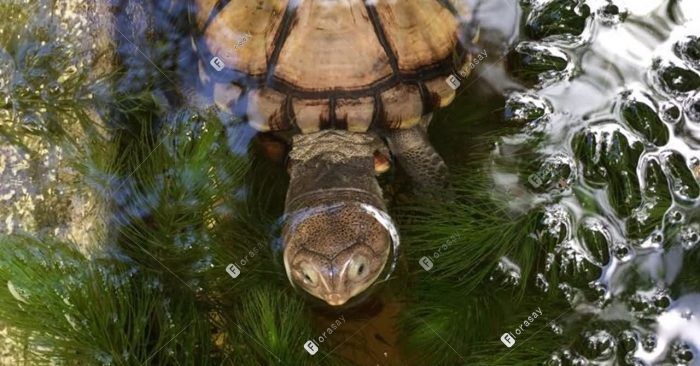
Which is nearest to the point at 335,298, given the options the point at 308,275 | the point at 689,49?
the point at 308,275

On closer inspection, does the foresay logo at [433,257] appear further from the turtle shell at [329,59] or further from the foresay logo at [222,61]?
the foresay logo at [222,61]

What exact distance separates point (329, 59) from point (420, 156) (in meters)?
0.67

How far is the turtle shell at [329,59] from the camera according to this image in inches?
89.1

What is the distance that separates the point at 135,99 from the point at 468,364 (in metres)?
1.74

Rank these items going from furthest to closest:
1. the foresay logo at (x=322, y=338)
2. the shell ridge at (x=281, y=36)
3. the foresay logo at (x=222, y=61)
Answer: the foresay logo at (x=322, y=338) → the foresay logo at (x=222, y=61) → the shell ridge at (x=281, y=36)

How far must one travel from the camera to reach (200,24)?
2.54 meters

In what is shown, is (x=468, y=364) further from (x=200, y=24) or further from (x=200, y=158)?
(x=200, y=24)

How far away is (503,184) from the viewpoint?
2.65 m

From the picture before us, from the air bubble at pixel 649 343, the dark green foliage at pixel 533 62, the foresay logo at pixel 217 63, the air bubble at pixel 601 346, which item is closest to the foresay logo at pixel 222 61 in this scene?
the foresay logo at pixel 217 63

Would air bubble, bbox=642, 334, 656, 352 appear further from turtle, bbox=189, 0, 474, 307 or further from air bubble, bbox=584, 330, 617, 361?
turtle, bbox=189, 0, 474, 307

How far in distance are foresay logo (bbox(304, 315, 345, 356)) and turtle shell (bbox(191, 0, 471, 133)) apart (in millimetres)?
821

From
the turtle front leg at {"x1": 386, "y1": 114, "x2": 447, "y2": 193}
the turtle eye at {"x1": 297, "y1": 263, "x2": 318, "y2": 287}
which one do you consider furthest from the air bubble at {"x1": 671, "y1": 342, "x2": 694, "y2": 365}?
the turtle eye at {"x1": 297, "y1": 263, "x2": 318, "y2": 287}

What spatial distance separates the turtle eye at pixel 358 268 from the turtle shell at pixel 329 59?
0.50 m

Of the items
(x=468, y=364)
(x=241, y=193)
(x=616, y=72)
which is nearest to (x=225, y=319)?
(x=241, y=193)
